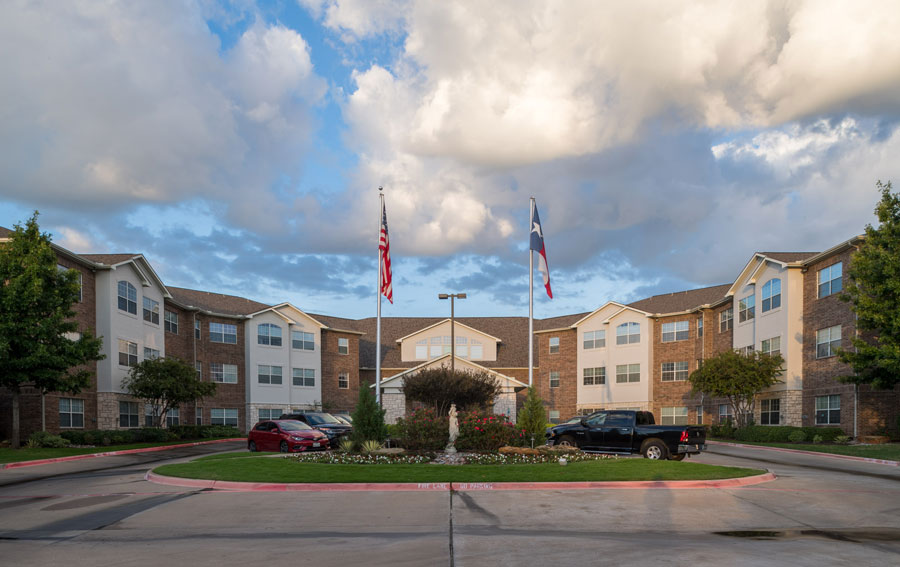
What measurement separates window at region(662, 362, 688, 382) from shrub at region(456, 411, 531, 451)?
33.6 meters

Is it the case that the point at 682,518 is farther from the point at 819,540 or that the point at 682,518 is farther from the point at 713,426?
the point at 713,426

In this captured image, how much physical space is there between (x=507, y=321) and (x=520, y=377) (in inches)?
259

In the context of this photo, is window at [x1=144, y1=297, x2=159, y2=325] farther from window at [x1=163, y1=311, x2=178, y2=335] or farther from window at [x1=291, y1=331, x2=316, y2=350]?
window at [x1=291, y1=331, x2=316, y2=350]

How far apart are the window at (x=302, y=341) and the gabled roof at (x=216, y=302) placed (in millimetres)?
3074

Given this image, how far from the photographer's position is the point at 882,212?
89.1 ft

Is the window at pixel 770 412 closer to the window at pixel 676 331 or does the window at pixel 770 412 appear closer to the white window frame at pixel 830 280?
the white window frame at pixel 830 280

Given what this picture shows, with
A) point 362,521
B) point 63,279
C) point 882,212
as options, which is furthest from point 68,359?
point 882,212

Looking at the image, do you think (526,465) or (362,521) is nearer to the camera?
(362,521)

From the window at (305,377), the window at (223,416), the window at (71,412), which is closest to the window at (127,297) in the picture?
the window at (71,412)

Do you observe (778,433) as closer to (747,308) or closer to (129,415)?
(747,308)

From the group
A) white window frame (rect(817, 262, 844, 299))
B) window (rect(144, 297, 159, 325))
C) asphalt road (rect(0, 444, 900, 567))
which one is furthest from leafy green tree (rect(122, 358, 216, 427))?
white window frame (rect(817, 262, 844, 299))

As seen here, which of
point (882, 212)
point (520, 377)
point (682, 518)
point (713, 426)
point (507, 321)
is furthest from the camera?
point (507, 321)

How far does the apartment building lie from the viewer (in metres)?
35.5

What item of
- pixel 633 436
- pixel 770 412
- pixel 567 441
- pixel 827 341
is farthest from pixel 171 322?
pixel 827 341
